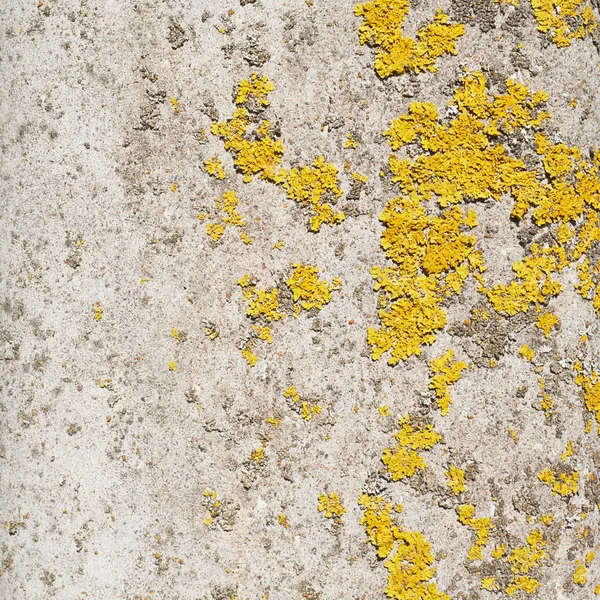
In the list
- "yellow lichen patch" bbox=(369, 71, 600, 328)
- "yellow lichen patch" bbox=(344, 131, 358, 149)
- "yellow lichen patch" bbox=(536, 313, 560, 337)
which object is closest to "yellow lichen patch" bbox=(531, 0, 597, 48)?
"yellow lichen patch" bbox=(369, 71, 600, 328)

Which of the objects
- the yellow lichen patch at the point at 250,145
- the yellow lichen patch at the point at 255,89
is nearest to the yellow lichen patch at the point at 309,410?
the yellow lichen patch at the point at 250,145

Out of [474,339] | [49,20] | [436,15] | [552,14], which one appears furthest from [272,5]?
[474,339]

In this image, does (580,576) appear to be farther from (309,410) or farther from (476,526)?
(309,410)

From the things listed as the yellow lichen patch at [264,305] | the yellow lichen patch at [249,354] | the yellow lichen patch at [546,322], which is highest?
the yellow lichen patch at [546,322]

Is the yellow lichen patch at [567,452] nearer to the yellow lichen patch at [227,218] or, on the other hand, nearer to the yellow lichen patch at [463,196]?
the yellow lichen patch at [463,196]

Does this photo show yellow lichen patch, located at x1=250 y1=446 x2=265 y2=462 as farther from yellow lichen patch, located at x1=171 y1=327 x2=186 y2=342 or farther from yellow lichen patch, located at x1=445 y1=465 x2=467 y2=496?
yellow lichen patch, located at x1=445 y1=465 x2=467 y2=496

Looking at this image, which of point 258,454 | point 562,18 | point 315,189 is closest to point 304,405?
point 258,454
